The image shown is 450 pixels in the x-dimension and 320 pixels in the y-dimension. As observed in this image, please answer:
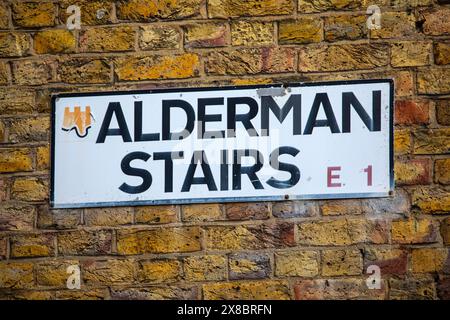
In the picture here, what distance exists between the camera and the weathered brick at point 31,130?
185 inches

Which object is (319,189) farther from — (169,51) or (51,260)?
Answer: (51,260)

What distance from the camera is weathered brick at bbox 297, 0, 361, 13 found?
457 cm

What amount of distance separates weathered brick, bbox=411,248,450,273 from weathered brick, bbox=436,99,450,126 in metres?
0.57

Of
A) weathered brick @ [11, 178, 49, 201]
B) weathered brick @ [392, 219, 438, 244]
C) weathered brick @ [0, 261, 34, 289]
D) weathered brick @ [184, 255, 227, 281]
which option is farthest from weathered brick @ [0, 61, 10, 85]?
weathered brick @ [392, 219, 438, 244]

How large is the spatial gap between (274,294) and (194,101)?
951 millimetres

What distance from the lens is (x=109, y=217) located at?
459cm

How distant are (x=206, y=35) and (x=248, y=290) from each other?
1188 millimetres

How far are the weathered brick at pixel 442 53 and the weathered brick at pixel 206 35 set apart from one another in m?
0.95

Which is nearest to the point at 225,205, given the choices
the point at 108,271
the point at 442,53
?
the point at 108,271

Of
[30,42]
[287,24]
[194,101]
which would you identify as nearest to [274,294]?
[194,101]

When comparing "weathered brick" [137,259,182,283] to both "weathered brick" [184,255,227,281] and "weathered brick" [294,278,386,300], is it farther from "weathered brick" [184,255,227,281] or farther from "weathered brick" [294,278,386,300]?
"weathered brick" [294,278,386,300]

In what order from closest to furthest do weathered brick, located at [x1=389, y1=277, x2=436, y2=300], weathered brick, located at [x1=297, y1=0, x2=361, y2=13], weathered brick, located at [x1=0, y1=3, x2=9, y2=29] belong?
weathered brick, located at [x1=389, y1=277, x2=436, y2=300], weathered brick, located at [x1=297, y1=0, x2=361, y2=13], weathered brick, located at [x1=0, y1=3, x2=9, y2=29]

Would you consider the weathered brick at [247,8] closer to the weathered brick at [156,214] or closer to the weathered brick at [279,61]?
the weathered brick at [279,61]

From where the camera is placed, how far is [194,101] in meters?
4.61
